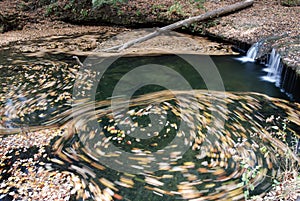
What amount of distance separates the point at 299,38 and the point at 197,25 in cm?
364

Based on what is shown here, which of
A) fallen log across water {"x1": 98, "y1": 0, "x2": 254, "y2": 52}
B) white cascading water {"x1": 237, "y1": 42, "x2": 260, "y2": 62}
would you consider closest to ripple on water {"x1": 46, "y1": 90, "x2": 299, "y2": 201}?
white cascading water {"x1": 237, "y1": 42, "x2": 260, "y2": 62}

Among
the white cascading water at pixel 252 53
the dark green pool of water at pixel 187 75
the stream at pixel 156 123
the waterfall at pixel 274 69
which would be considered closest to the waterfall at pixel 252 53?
the white cascading water at pixel 252 53

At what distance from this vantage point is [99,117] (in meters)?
5.25

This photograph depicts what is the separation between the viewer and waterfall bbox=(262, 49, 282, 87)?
6783 millimetres

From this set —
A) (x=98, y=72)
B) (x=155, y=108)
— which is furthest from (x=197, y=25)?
(x=155, y=108)

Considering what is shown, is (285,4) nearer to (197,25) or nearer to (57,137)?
(197,25)

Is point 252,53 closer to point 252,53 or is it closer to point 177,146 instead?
point 252,53

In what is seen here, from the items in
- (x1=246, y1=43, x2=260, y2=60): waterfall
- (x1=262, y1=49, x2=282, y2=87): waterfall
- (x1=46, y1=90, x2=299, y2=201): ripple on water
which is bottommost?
(x1=46, y1=90, x2=299, y2=201): ripple on water

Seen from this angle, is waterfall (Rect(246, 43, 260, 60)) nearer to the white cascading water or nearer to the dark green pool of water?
the white cascading water

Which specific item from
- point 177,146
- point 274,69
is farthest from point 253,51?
point 177,146

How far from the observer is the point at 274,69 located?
280 inches

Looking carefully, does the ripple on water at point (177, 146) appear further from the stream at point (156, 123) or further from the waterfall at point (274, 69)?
the waterfall at point (274, 69)

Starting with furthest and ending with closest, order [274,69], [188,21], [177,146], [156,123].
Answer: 1. [188,21]
2. [274,69]
3. [156,123]
4. [177,146]

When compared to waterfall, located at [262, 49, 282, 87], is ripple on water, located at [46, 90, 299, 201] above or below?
below
